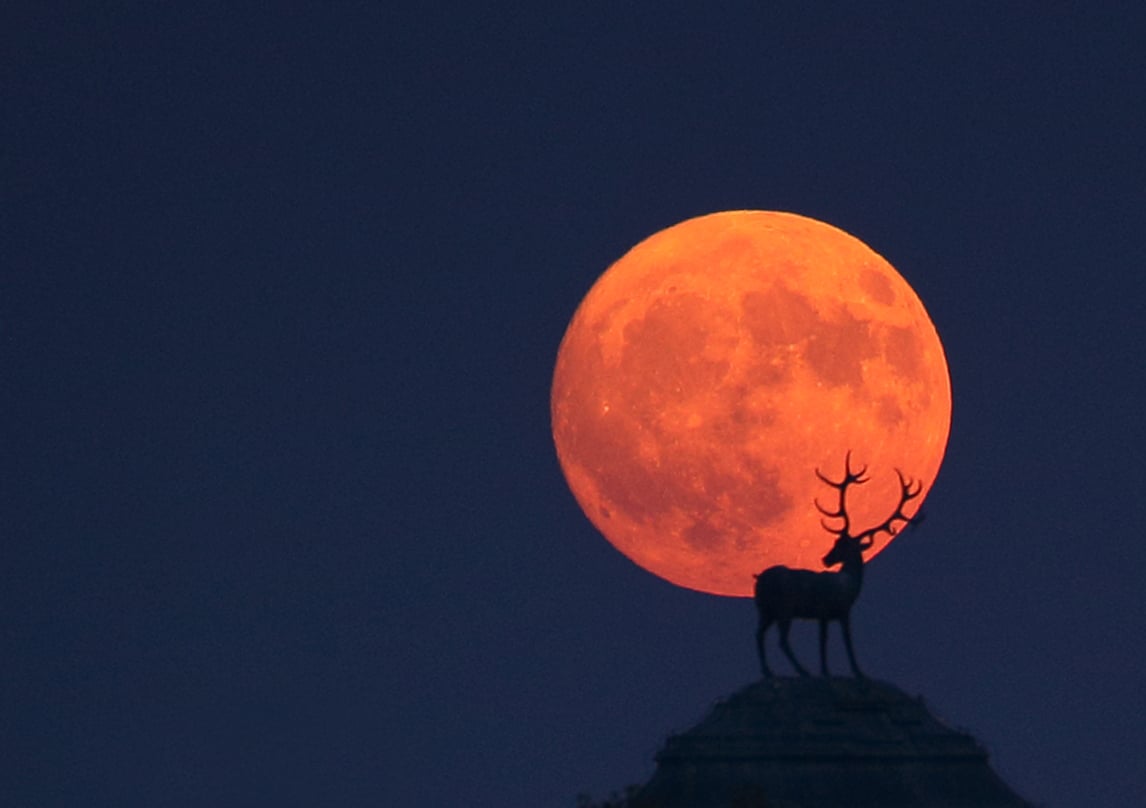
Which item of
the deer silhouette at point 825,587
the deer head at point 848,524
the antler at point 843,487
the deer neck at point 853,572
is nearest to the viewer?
the deer silhouette at point 825,587

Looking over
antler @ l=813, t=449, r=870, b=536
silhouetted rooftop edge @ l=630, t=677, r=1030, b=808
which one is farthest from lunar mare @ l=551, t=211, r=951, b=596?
silhouetted rooftop edge @ l=630, t=677, r=1030, b=808

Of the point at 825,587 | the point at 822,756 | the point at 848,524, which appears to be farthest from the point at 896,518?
the point at 822,756

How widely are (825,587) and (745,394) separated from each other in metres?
4.22

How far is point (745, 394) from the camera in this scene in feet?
283

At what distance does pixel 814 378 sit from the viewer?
86.4m

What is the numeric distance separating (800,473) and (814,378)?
1.83 meters

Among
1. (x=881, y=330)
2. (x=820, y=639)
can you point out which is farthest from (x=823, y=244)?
(x=820, y=639)

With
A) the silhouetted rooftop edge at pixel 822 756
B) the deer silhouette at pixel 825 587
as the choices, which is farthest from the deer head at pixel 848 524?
the silhouetted rooftop edge at pixel 822 756

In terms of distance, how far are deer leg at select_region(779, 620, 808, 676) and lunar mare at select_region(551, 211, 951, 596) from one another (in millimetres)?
2618

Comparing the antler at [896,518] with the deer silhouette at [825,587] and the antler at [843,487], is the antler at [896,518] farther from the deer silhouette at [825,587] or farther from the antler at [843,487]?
the antler at [843,487]

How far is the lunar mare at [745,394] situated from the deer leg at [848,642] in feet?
8.16

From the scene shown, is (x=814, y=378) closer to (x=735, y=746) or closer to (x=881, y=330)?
(x=881, y=330)

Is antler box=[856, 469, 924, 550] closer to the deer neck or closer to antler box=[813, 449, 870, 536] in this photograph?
antler box=[813, 449, 870, 536]

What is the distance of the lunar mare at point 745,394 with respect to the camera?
86.2 meters
